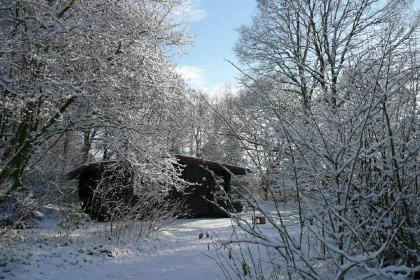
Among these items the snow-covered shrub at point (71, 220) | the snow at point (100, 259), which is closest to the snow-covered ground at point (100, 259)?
the snow at point (100, 259)

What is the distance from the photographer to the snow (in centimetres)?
723

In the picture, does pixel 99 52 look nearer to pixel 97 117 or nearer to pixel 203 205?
pixel 97 117

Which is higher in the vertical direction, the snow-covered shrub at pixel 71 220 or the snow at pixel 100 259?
the snow-covered shrub at pixel 71 220

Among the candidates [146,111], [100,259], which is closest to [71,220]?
[100,259]

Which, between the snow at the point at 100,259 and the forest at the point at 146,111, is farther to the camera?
the snow at the point at 100,259

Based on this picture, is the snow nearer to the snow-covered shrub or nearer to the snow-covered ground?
the snow-covered ground

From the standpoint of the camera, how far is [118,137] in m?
10.0

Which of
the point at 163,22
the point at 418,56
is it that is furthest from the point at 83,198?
the point at 418,56

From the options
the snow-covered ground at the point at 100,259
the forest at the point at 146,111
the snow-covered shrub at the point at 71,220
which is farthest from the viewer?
the snow-covered shrub at the point at 71,220

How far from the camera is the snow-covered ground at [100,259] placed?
723 cm

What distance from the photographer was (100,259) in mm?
8531

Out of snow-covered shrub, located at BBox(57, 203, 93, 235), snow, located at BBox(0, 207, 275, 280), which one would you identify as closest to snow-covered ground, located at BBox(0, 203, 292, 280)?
snow, located at BBox(0, 207, 275, 280)

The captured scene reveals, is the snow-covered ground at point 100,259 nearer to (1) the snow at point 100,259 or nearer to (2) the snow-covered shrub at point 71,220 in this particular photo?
(1) the snow at point 100,259

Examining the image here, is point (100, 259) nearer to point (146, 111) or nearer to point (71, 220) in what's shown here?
point (71, 220)
